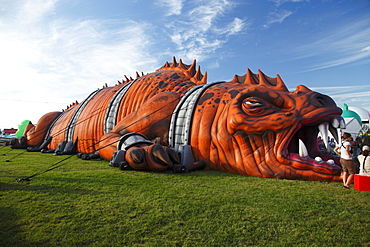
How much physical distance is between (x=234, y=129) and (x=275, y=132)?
32.3 inches

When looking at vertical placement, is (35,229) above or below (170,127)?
below

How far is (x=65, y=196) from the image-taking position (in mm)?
3938

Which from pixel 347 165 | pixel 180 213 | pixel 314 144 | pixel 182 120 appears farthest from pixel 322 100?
pixel 180 213

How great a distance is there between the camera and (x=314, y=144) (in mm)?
5801

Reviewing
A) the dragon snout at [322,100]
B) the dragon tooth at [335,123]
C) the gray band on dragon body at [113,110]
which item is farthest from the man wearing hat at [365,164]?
the gray band on dragon body at [113,110]

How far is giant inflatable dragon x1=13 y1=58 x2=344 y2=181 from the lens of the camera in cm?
520

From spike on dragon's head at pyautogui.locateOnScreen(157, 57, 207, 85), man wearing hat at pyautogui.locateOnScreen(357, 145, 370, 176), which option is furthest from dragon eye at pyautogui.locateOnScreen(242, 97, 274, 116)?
spike on dragon's head at pyautogui.locateOnScreen(157, 57, 207, 85)

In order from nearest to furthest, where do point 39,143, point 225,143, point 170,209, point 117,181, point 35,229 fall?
point 35,229 < point 170,209 < point 117,181 < point 225,143 < point 39,143

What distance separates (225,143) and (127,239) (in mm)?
3575

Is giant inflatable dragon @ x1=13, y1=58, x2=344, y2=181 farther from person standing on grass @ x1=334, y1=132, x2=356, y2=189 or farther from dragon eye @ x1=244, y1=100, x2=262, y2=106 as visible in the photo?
person standing on grass @ x1=334, y1=132, x2=356, y2=189

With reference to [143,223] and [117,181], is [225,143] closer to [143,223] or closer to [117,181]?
[117,181]

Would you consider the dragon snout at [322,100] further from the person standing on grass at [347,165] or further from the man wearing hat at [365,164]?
the man wearing hat at [365,164]

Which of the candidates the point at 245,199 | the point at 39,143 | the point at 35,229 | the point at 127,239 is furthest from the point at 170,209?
the point at 39,143

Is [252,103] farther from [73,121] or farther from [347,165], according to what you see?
[73,121]
